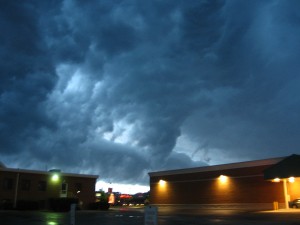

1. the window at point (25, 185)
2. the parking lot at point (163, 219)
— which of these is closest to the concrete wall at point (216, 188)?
the parking lot at point (163, 219)

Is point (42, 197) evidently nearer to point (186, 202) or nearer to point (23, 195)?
point (23, 195)

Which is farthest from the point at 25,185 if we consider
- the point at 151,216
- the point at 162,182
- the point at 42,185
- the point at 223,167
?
the point at 151,216

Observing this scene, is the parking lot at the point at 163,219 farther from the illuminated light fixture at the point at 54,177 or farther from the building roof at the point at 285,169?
the illuminated light fixture at the point at 54,177

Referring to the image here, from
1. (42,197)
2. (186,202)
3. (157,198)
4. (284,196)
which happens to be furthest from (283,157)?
(42,197)

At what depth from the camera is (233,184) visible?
167ft

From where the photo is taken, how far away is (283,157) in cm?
4575

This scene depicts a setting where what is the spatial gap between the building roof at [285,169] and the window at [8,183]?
102 feet

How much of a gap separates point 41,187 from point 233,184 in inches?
1011

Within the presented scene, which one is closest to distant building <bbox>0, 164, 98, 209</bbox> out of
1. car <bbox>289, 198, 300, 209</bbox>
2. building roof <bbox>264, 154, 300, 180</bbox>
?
building roof <bbox>264, 154, 300, 180</bbox>

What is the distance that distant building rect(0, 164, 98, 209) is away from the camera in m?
46.0

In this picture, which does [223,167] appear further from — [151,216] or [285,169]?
[151,216]

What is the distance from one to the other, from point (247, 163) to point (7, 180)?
30651 mm

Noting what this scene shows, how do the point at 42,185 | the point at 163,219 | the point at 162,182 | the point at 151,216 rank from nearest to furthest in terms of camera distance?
1. the point at 151,216
2. the point at 163,219
3. the point at 42,185
4. the point at 162,182

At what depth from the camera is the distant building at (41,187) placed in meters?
46.0
